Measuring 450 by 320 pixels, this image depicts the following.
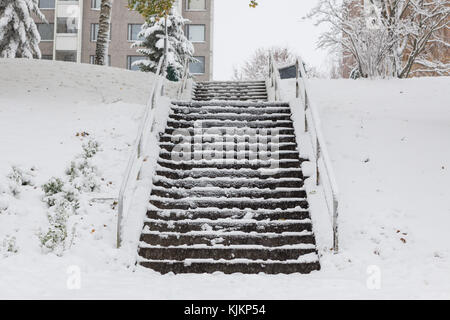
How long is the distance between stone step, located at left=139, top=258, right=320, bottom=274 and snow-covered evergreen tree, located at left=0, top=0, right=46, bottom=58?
81.2ft

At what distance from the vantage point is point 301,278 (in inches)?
236

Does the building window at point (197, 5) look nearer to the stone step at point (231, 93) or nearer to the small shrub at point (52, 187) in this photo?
the stone step at point (231, 93)

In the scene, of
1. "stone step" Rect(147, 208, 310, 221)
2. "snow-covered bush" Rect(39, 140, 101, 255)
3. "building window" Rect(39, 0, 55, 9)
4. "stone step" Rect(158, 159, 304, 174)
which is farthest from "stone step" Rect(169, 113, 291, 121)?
"building window" Rect(39, 0, 55, 9)

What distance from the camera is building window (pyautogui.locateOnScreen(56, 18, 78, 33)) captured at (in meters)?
40.7

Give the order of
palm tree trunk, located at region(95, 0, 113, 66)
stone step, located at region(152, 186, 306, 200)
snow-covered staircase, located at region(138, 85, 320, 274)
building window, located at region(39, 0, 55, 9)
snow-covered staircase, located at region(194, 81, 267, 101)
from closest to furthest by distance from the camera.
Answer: snow-covered staircase, located at region(138, 85, 320, 274), stone step, located at region(152, 186, 306, 200), snow-covered staircase, located at region(194, 81, 267, 101), palm tree trunk, located at region(95, 0, 113, 66), building window, located at region(39, 0, 55, 9)

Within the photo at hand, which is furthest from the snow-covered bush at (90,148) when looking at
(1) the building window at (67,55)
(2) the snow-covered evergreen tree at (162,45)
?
(1) the building window at (67,55)

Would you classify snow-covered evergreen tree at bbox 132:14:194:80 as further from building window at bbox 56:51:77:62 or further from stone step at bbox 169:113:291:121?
building window at bbox 56:51:77:62

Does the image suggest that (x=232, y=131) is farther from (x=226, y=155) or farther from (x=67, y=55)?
(x=67, y=55)

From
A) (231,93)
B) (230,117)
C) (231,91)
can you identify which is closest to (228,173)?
(230,117)

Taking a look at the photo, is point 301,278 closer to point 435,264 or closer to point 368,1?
point 435,264

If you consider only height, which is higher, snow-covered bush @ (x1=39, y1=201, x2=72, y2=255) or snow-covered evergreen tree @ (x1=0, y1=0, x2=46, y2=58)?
snow-covered evergreen tree @ (x1=0, y1=0, x2=46, y2=58)

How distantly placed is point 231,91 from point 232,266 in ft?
30.1

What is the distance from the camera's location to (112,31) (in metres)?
40.3

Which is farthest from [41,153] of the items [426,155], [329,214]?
[426,155]
